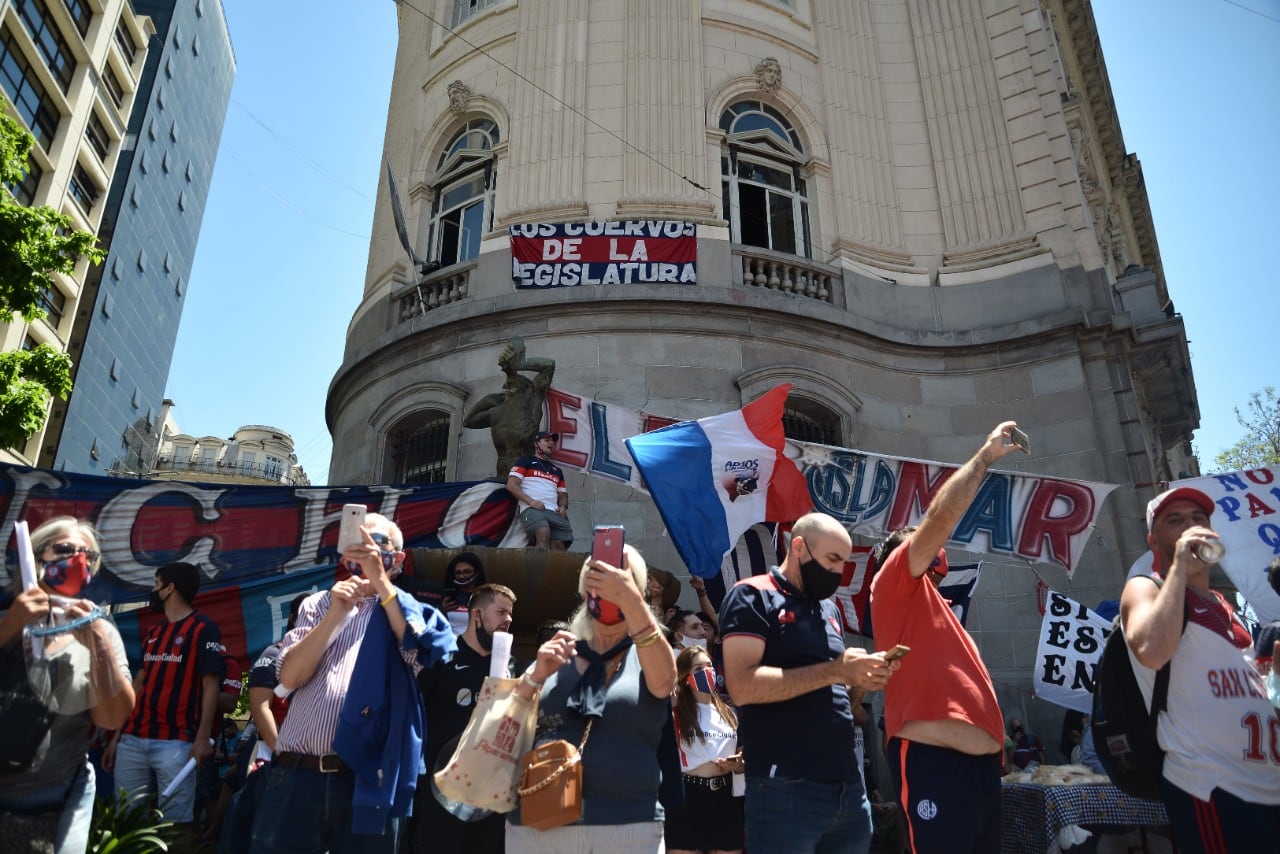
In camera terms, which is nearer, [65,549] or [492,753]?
[492,753]

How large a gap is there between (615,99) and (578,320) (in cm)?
443

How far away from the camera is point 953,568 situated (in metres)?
10.9

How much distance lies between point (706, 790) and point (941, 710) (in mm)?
2241

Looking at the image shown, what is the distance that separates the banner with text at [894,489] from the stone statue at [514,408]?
30cm

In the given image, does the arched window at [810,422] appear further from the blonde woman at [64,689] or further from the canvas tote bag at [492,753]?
the blonde woman at [64,689]

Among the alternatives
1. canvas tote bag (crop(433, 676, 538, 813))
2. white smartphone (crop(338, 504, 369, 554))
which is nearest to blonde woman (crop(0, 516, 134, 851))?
white smartphone (crop(338, 504, 369, 554))

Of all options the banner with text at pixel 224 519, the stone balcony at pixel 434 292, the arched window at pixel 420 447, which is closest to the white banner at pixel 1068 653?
the banner with text at pixel 224 519

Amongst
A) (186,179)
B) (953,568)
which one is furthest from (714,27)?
(186,179)

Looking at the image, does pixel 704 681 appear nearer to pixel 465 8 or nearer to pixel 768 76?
pixel 768 76

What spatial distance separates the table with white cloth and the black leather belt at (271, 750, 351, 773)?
489cm

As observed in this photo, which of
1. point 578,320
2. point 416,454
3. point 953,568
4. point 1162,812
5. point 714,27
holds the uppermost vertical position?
point 714,27

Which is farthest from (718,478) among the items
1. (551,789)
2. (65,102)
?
(65,102)

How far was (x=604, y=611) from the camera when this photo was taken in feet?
12.4

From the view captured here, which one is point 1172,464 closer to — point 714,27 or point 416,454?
point 714,27
